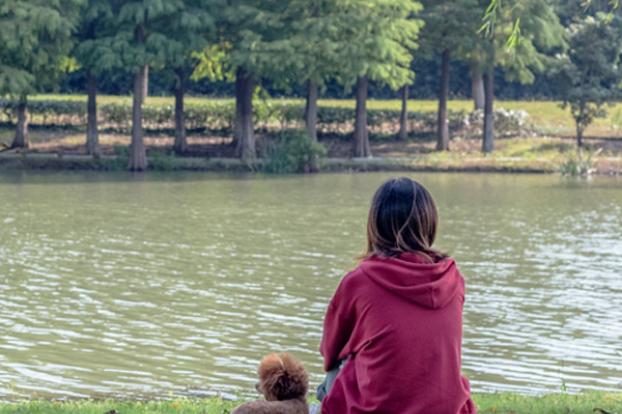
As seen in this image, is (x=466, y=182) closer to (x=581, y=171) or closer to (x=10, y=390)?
(x=581, y=171)

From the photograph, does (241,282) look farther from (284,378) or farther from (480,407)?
(284,378)

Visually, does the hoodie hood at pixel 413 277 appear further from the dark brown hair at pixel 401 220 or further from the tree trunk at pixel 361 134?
the tree trunk at pixel 361 134

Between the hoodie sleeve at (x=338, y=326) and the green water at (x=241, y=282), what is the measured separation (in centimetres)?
628

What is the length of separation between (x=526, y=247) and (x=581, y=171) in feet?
58.7

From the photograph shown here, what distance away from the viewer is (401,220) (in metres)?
5.05

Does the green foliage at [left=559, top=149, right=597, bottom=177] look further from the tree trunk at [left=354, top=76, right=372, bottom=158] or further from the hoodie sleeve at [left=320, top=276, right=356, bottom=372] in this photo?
the hoodie sleeve at [left=320, top=276, right=356, bottom=372]

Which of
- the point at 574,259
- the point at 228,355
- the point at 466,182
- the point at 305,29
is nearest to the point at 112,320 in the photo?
the point at 228,355

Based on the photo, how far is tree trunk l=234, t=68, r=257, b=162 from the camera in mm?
42406

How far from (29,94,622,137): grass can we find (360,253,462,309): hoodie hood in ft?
141

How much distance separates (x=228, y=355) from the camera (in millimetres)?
13234

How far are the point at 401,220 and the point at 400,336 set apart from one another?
0.45 metres

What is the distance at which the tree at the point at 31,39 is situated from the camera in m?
37.3

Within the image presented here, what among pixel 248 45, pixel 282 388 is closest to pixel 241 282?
pixel 282 388

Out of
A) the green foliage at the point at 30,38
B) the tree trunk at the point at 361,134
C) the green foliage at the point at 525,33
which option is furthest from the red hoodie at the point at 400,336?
the tree trunk at the point at 361,134
